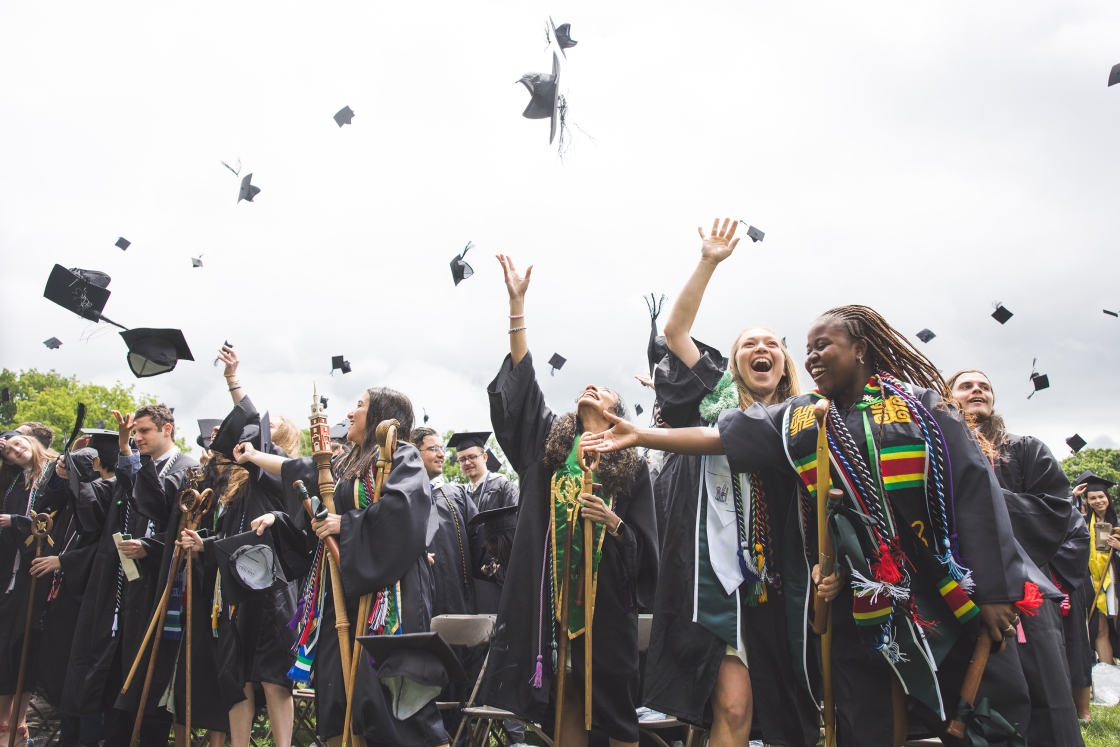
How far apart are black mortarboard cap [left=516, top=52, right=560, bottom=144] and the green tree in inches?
1246

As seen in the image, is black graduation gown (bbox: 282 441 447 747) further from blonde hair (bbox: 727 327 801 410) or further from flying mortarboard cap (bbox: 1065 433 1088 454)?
flying mortarboard cap (bbox: 1065 433 1088 454)

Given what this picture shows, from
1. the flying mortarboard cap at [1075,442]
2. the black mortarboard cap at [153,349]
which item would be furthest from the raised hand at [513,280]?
the flying mortarboard cap at [1075,442]

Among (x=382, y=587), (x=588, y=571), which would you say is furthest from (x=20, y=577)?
(x=588, y=571)

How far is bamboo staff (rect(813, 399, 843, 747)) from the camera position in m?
2.75

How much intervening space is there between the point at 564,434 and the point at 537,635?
0.99 meters

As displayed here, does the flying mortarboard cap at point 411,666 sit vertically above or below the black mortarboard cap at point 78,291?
below

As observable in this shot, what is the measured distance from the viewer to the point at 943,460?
9.01 ft

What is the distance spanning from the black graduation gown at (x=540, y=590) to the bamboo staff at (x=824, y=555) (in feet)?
4.48

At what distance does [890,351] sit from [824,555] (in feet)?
2.73

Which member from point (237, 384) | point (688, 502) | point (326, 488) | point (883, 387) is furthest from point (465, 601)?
point (883, 387)

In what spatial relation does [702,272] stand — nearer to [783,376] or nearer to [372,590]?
[783,376]

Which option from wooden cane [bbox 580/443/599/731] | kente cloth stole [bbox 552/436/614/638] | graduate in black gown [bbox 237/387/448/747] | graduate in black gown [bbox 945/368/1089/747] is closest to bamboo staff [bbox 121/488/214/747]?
graduate in black gown [bbox 237/387/448/747]

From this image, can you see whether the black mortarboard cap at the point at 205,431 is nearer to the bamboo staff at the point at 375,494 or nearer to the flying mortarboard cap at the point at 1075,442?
the bamboo staff at the point at 375,494

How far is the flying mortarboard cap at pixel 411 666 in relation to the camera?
3652mm
